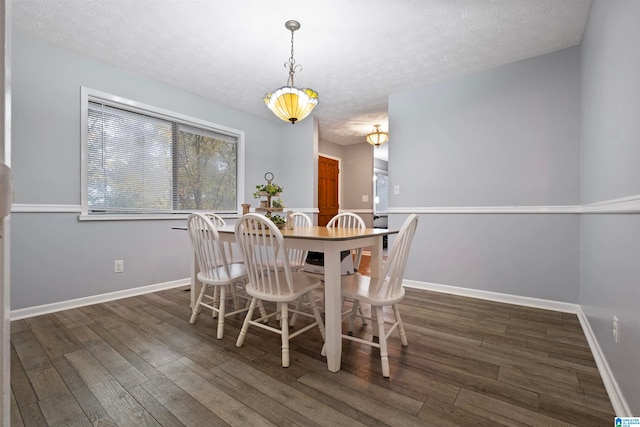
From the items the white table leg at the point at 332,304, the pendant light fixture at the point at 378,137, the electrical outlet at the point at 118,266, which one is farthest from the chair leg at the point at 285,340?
the pendant light fixture at the point at 378,137

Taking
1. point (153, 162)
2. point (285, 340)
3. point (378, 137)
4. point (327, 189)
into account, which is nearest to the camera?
point (285, 340)

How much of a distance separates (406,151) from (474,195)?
0.95 meters

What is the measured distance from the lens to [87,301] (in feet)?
9.16

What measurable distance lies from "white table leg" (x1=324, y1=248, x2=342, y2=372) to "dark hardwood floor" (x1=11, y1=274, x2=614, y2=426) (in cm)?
10

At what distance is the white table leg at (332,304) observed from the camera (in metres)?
1.63

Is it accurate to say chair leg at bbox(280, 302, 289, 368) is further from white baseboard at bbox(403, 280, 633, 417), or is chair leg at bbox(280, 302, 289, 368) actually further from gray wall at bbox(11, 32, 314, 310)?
gray wall at bbox(11, 32, 314, 310)

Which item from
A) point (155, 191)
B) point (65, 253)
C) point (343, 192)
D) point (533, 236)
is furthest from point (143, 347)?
point (343, 192)

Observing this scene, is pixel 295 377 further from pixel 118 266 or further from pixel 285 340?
pixel 118 266

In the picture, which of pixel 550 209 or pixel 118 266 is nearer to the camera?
pixel 550 209

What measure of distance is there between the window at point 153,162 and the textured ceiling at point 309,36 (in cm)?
49

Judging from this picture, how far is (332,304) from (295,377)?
1.44ft

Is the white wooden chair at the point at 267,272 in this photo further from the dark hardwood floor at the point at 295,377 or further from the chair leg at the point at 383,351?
the chair leg at the point at 383,351

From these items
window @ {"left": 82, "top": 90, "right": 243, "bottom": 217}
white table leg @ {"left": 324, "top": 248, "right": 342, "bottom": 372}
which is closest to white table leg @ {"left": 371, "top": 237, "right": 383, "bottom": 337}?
white table leg @ {"left": 324, "top": 248, "right": 342, "bottom": 372}

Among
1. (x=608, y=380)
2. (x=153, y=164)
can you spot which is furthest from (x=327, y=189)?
(x=608, y=380)
